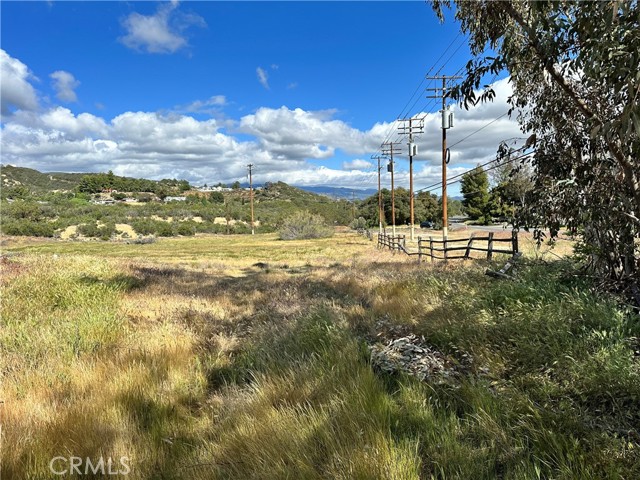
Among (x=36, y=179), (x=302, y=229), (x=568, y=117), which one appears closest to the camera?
(x=568, y=117)

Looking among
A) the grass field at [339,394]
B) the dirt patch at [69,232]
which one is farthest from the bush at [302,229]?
the grass field at [339,394]

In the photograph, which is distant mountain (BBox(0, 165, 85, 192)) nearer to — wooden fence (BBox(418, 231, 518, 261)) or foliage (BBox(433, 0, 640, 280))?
wooden fence (BBox(418, 231, 518, 261))

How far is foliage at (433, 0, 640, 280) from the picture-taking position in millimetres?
3076

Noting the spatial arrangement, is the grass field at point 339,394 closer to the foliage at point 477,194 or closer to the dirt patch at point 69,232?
the dirt patch at point 69,232

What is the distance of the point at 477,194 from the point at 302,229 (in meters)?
39.5

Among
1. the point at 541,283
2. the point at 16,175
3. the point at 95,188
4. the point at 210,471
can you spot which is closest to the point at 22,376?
the point at 210,471

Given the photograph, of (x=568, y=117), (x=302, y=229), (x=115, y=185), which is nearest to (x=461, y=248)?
(x=568, y=117)

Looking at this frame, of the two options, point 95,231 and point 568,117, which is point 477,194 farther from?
point 568,117

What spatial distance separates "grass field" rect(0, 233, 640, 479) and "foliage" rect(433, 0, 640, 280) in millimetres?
1086

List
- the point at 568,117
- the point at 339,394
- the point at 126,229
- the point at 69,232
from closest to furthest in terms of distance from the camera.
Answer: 1. the point at 339,394
2. the point at 568,117
3. the point at 69,232
4. the point at 126,229

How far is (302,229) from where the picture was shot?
2672 inches

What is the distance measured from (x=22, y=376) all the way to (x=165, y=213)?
332 ft

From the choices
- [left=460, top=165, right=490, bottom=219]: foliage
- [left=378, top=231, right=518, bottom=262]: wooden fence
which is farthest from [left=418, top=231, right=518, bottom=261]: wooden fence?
[left=460, top=165, right=490, bottom=219]: foliage

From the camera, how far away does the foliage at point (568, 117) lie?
10.1 feet
